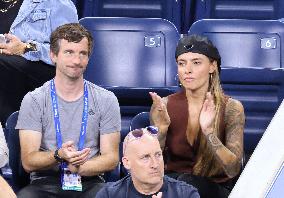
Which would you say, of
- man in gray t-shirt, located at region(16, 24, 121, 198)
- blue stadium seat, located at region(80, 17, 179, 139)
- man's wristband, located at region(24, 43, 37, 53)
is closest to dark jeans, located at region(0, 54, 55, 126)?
man's wristband, located at region(24, 43, 37, 53)

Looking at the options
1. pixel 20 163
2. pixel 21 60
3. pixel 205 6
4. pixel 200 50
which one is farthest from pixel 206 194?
pixel 205 6

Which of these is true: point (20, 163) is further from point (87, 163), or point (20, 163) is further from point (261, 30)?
point (261, 30)

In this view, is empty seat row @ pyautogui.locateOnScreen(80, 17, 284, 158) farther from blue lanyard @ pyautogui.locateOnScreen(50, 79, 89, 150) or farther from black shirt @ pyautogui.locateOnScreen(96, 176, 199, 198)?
black shirt @ pyautogui.locateOnScreen(96, 176, 199, 198)

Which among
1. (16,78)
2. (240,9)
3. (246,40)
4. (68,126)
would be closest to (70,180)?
(68,126)

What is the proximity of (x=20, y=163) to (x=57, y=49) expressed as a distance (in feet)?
1.31

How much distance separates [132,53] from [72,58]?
75 cm

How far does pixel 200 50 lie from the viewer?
2.06m

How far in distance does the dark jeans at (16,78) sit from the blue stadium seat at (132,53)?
262 mm

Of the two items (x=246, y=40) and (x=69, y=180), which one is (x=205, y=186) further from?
(x=246, y=40)

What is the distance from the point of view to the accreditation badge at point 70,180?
200 cm

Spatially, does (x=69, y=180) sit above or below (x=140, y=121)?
below

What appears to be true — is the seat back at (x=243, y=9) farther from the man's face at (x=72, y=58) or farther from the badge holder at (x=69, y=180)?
the badge holder at (x=69, y=180)

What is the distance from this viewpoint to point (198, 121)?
2.06 meters

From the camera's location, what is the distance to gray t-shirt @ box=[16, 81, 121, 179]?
A: 6.82ft
